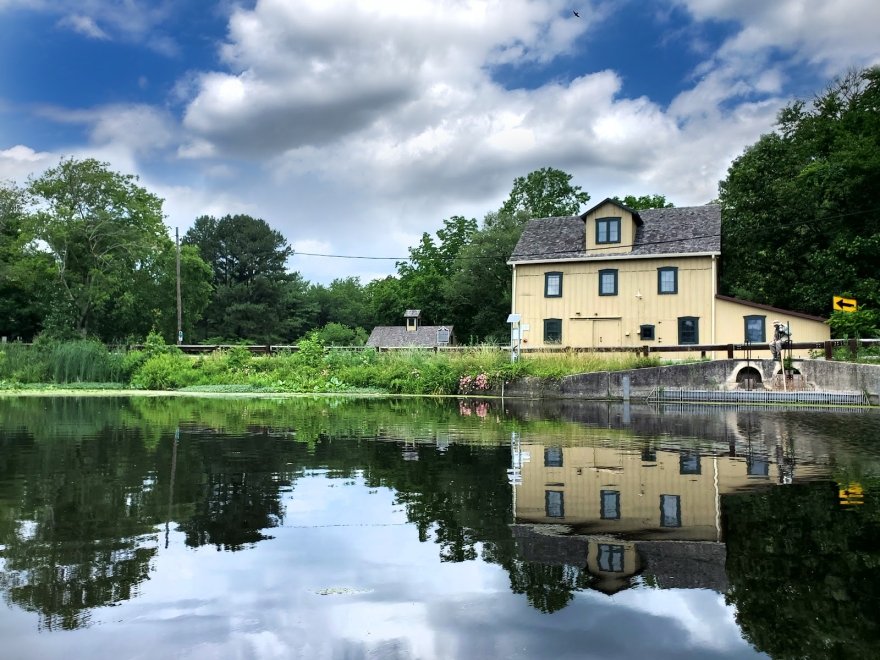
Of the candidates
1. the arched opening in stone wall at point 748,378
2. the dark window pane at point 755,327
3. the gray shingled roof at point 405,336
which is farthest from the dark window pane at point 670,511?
the gray shingled roof at point 405,336

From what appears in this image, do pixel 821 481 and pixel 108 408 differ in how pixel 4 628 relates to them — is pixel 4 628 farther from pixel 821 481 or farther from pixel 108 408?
→ pixel 108 408

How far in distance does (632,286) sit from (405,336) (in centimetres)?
2581

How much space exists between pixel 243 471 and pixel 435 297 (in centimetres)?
5351

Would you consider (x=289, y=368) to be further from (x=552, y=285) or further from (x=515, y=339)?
(x=552, y=285)

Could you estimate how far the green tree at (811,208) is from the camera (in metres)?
34.1

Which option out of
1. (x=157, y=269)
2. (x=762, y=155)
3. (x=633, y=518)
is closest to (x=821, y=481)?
(x=633, y=518)

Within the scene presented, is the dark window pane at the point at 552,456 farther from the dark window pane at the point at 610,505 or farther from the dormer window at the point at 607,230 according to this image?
the dormer window at the point at 607,230

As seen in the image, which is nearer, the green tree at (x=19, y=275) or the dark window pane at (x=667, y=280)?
the dark window pane at (x=667, y=280)

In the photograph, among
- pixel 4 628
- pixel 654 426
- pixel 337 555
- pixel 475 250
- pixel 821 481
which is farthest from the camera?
pixel 475 250

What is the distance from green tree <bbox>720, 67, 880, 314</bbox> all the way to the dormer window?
24.7 feet

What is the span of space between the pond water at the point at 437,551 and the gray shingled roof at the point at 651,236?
82.0ft

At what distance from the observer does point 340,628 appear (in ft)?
14.1

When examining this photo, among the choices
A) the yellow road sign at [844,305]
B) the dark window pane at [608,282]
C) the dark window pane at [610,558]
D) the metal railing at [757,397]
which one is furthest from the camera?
the dark window pane at [608,282]

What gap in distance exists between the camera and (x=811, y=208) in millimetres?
36906
